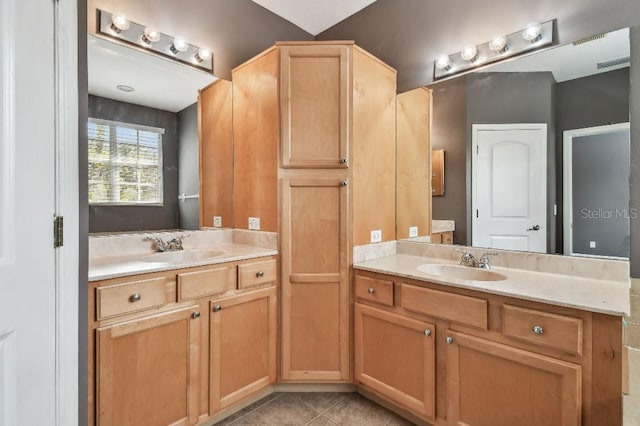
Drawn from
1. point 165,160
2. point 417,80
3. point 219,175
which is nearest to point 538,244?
point 417,80

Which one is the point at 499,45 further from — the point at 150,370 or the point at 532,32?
the point at 150,370

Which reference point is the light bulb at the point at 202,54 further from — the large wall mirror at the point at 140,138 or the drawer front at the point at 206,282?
the drawer front at the point at 206,282

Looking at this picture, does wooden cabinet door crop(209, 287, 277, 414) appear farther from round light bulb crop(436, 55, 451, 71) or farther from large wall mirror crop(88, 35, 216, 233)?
round light bulb crop(436, 55, 451, 71)

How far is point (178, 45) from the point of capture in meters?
2.19

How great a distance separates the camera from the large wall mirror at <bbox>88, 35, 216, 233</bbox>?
1930mm

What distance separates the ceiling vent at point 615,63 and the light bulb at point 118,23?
2663 mm

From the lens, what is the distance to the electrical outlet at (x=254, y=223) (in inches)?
90.7

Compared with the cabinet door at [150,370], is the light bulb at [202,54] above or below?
above

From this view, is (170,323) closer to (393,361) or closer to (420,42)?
(393,361)

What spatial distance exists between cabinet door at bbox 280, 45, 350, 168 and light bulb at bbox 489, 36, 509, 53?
0.91 m

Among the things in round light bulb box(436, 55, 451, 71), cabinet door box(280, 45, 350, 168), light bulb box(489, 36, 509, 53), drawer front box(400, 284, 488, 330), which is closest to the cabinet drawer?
cabinet door box(280, 45, 350, 168)

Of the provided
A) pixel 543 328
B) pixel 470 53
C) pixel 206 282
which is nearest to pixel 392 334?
pixel 543 328
